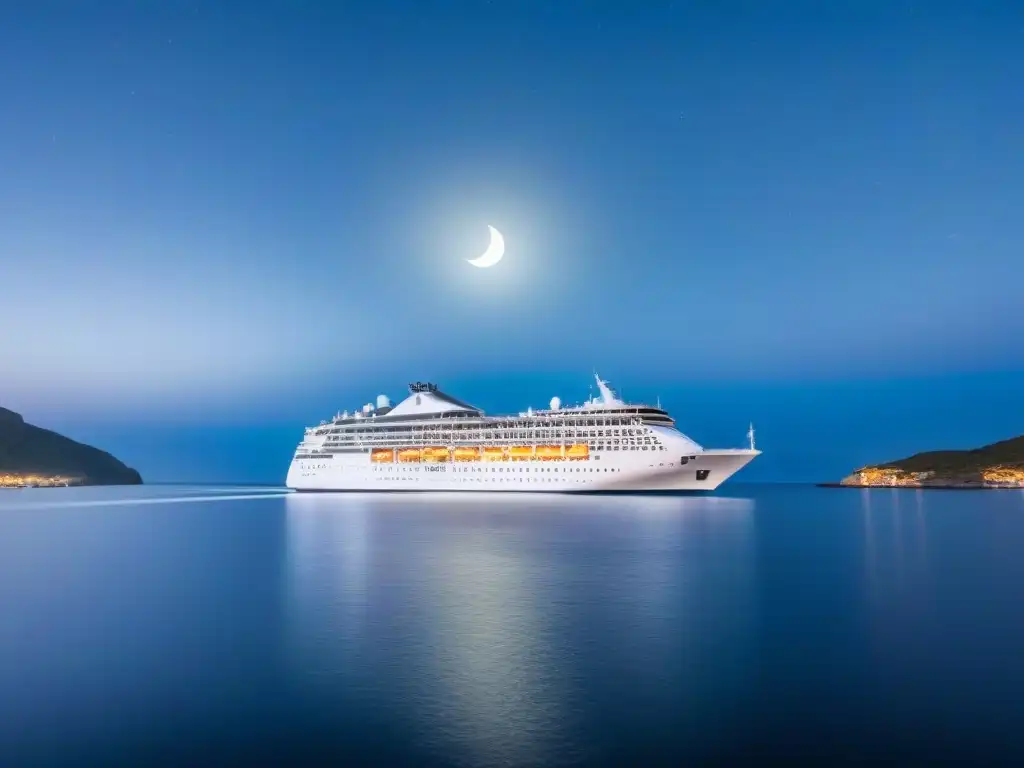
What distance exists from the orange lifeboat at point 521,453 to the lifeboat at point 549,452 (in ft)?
3.69

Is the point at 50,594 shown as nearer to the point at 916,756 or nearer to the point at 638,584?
the point at 638,584

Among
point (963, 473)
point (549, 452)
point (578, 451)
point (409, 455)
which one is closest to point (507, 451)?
point (549, 452)

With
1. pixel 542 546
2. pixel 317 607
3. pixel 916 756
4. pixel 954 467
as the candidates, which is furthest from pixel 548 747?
pixel 954 467

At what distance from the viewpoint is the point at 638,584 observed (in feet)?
87.2

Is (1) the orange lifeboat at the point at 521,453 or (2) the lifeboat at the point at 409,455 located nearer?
(1) the orange lifeboat at the point at 521,453

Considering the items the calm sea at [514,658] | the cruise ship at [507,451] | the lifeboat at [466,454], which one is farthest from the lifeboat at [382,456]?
the calm sea at [514,658]

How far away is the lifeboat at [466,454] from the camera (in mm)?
96875

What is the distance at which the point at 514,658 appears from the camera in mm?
16234

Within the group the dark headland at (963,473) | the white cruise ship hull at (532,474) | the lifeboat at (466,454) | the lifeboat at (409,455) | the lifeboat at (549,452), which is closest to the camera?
the white cruise ship hull at (532,474)

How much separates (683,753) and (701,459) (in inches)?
2867

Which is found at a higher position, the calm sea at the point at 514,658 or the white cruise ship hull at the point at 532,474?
Answer: the white cruise ship hull at the point at 532,474

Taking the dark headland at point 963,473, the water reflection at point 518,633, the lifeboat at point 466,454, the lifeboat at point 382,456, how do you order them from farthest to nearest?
the dark headland at point 963,473 < the lifeboat at point 382,456 < the lifeboat at point 466,454 < the water reflection at point 518,633

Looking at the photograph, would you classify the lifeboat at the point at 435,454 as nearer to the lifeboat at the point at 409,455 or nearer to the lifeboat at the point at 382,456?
the lifeboat at the point at 409,455

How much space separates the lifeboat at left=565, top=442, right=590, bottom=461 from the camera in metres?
86.8
